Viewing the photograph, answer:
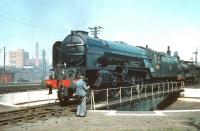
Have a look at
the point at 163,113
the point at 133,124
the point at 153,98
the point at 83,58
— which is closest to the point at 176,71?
the point at 153,98

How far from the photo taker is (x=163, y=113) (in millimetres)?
14398

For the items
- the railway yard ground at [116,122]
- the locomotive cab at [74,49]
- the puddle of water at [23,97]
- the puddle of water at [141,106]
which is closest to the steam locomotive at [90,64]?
the locomotive cab at [74,49]

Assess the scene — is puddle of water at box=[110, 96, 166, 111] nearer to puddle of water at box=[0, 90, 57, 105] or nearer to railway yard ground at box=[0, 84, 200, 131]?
railway yard ground at box=[0, 84, 200, 131]

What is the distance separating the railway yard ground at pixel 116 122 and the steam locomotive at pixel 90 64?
11.4 feet

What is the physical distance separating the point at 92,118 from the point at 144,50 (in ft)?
59.5

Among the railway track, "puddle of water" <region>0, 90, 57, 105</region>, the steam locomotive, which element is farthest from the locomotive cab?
"puddle of water" <region>0, 90, 57, 105</region>

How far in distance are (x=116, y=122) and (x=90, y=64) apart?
7814 mm

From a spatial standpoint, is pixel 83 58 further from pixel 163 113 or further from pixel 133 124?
pixel 133 124

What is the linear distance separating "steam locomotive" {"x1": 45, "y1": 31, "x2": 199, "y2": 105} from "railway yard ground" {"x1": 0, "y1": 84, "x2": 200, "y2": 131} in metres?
3.47

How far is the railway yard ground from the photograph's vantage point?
36.4 ft

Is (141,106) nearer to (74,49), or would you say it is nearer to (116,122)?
(74,49)

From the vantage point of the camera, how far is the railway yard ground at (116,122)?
11.1 meters

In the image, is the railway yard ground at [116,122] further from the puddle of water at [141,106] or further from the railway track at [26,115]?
the puddle of water at [141,106]

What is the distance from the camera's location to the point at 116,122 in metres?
12.2
